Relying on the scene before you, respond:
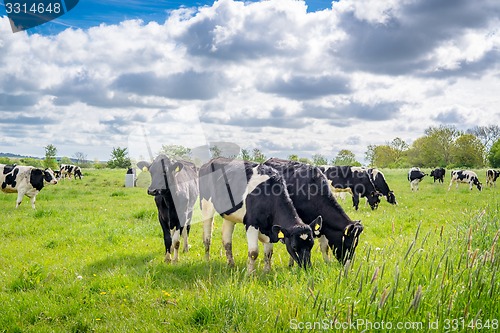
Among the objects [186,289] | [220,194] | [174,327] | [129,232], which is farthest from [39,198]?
[174,327]

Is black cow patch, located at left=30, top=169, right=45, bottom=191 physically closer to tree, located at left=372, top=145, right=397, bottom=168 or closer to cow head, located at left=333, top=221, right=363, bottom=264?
cow head, located at left=333, top=221, right=363, bottom=264

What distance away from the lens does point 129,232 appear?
12984mm

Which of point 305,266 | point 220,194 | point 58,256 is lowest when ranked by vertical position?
point 58,256

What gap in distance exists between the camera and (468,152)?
3068 inches

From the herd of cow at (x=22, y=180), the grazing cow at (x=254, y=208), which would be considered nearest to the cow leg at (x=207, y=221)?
the grazing cow at (x=254, y=208)

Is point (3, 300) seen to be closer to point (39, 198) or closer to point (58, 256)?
point (58, 256)

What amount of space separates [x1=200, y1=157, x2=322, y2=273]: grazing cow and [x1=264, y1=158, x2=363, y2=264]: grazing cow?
713 millimetres

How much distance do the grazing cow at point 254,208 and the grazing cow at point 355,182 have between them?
492 inches

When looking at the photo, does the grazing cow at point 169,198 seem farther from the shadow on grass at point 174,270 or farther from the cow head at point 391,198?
the cow head at point 391,198

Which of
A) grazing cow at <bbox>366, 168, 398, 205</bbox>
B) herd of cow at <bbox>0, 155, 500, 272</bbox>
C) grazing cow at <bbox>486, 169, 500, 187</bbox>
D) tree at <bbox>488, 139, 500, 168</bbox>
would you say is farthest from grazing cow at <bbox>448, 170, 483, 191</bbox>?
tree at <bbox>488, 139, 500, 168</bbox>

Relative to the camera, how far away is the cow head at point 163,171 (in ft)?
32.1

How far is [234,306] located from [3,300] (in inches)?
164

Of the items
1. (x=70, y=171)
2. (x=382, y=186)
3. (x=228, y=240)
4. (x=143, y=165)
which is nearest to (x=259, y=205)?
(x=228, y=240)

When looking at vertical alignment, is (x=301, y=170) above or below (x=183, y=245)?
above
